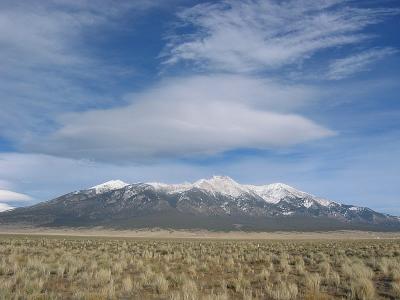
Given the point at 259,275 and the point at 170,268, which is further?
the point at 170,268

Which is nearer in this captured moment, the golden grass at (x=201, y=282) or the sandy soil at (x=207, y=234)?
the golden grass at (x=201, y=282)

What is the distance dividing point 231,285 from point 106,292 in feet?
15.2

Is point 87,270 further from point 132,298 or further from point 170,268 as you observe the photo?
point 132,298

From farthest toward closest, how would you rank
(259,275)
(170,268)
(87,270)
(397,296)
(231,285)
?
(170,268) < (87,270) < (259,275) < (231,285) < (397,296)

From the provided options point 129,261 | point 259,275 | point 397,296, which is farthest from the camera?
point 129,261

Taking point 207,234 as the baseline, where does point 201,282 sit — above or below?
below

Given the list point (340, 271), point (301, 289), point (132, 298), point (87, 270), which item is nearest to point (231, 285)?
point (301, 289)

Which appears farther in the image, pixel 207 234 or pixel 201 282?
pixel 207 234

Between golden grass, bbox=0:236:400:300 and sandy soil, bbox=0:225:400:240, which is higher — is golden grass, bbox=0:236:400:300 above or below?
below

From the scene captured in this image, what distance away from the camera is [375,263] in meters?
22.0

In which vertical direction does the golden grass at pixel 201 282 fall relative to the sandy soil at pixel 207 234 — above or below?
below

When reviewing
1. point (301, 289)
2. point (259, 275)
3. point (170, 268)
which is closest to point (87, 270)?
point (170, 268)

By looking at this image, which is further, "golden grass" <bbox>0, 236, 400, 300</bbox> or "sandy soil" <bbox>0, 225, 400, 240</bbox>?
"sandy soil" <bbox>0, 225, 400, 240</bbox>

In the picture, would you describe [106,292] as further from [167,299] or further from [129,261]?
[129,261]
